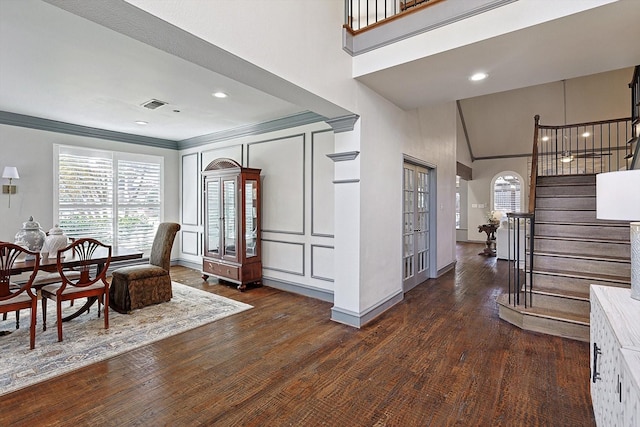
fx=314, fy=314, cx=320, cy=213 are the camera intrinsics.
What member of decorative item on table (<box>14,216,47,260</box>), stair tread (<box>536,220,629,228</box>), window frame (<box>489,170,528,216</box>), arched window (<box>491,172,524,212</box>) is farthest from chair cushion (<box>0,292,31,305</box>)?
arched window (<box>491,172,524,212</box>)

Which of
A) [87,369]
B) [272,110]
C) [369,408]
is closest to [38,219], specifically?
[87,369]

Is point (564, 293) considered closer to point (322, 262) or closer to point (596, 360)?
point (596, 360)

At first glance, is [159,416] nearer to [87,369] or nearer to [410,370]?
[87,369]

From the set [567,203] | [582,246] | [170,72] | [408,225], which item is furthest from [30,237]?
[567,203]

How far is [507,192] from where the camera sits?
1060cm

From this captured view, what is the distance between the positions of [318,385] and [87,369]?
181 cm

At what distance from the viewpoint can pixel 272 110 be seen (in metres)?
4.41

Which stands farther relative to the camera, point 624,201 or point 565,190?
point 565,190

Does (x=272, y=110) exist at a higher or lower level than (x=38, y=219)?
higher

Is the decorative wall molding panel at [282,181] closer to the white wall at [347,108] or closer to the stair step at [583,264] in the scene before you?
the white wall at [347,108]

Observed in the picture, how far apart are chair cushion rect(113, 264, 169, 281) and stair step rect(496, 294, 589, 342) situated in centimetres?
411

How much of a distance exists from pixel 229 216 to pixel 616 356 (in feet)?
14.8

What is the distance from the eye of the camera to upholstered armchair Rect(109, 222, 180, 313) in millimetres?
3682

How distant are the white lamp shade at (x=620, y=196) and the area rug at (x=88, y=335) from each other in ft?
11.3
